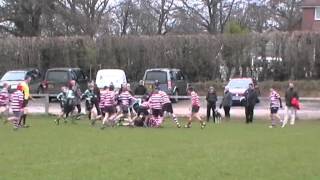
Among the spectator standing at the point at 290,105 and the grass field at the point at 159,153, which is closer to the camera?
the grass field at the point at 159,153

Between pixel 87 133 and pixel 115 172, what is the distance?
33.3ft

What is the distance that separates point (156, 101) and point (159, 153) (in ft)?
33.9

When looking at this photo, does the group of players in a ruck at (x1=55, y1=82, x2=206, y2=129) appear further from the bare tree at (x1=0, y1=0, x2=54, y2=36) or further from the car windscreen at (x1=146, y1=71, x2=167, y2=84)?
the bare tree at (x1=0, y1=0, x2=54, y2=36)

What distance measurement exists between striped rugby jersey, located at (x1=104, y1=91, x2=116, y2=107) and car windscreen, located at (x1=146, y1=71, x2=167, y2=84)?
38.0ft

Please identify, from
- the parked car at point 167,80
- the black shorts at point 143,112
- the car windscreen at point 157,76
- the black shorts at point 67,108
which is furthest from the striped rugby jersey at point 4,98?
the car windscreen at point 157,76

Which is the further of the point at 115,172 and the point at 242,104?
the point at 242,104

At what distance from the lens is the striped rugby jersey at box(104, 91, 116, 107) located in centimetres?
2669

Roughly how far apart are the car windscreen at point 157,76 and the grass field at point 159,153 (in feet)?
42.3

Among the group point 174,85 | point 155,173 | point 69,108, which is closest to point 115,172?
point 155,173

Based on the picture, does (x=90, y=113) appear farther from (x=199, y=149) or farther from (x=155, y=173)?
(x=155, y=173)

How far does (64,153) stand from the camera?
16734 millimetres

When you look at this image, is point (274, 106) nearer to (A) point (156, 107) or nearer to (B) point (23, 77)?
(A) point (156, 107)

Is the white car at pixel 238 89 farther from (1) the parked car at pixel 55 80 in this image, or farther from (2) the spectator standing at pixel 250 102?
(1) the parked car at pixel 55 80

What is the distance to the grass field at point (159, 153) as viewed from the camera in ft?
43.2
